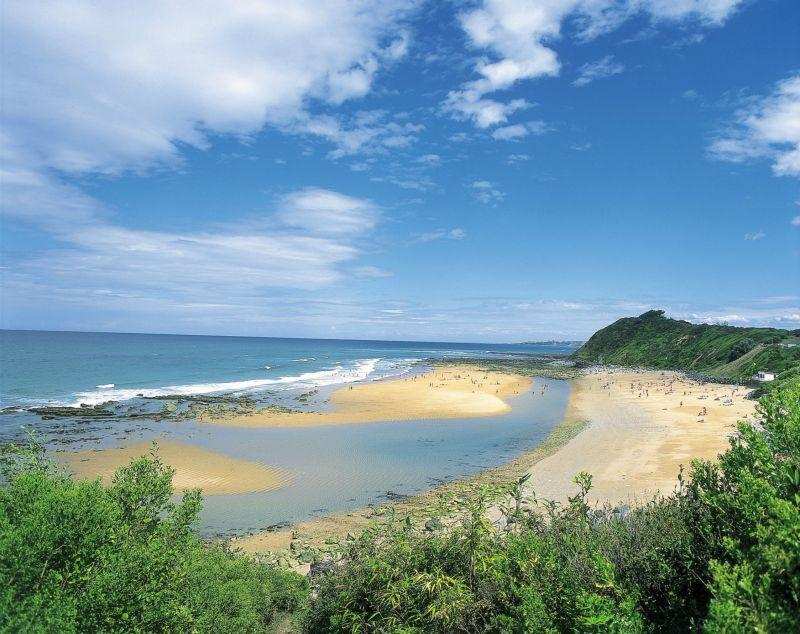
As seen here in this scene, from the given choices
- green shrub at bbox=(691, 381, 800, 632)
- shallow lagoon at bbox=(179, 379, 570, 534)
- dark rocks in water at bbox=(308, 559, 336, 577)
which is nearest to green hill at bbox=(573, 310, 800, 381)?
shallow lagoon at bbox=(179, 379, 570, 534)

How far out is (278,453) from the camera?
2838 centimetres

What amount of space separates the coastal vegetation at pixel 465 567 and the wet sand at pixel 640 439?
187 inches

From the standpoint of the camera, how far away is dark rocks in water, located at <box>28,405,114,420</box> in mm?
37125

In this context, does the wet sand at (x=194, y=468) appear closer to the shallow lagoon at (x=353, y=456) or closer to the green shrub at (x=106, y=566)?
the shallow lagoon at (x=353, y=456)

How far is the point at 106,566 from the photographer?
745cm

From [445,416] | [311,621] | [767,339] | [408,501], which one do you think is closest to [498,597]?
[311,621]

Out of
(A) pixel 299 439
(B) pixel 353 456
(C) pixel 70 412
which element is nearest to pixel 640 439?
(B) pixel 353 456

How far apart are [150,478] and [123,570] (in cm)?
306

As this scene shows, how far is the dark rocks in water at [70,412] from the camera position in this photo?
122ft

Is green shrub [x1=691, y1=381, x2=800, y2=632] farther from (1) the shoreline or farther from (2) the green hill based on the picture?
(2) the green hill

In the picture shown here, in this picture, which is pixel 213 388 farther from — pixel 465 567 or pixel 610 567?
pixel 610 567

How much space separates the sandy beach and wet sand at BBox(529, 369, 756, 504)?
8888 millimetres

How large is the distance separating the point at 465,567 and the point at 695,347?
315 ft

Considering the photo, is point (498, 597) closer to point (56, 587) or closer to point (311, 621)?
point (311, 621)
